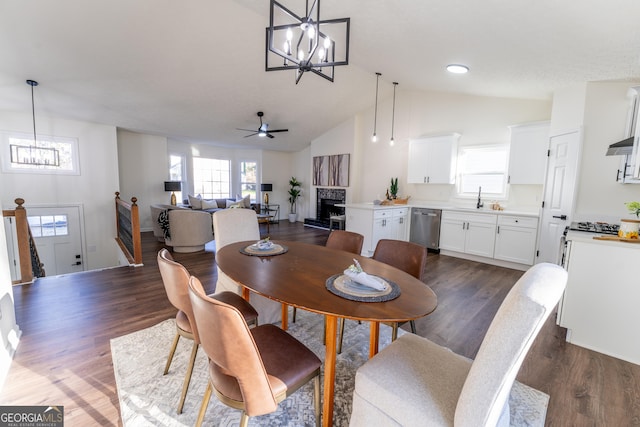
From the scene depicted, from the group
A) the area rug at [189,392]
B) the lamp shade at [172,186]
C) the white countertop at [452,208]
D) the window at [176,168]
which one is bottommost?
the area rug at [189,392]

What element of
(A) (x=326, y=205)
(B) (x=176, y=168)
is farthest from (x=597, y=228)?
(B) (x=176, y=168)

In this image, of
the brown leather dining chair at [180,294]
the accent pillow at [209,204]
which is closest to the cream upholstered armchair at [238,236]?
the brown leather dining chair at [180,294]

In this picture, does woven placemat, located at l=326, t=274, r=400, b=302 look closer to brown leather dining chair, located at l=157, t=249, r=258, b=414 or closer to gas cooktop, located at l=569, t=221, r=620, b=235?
brown leather dining chair, located at l=157, t=249, r=258, b=414

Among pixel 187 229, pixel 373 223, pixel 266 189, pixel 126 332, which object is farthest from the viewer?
pixel 266 189

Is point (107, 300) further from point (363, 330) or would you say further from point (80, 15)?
point (80, 15)

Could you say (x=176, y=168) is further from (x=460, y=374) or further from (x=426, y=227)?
(x=460, y=374)

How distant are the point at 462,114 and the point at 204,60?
4.65 meters

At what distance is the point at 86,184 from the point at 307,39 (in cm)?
554

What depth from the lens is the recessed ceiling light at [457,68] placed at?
3.42 metres

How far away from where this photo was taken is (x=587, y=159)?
336 cm

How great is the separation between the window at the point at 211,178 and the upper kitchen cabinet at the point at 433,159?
5757 mm

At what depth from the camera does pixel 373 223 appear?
187 inches

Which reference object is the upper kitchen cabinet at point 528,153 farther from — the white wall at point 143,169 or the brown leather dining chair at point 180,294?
the white wall at point 143,169

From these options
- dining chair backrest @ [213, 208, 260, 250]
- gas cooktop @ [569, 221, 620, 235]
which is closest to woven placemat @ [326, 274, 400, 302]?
dining chair backrest @ [213, 208, 260, 250]
